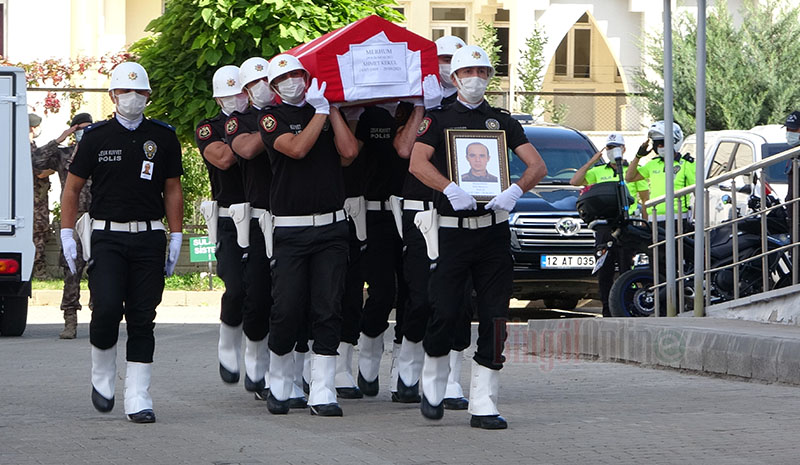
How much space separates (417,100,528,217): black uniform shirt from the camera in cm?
840

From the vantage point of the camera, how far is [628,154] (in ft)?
101

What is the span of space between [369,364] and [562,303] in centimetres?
880

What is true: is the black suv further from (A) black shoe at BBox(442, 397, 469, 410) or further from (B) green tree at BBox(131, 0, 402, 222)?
(A) black shoe at BBox(442, 397, 469, 410)

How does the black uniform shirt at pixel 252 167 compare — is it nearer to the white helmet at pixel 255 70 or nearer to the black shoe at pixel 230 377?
the white helmet at pixel 255 70

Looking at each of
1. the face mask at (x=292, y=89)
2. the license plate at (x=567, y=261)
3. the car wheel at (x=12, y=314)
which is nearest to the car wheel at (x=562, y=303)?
the license plate at (x=567, y=261)

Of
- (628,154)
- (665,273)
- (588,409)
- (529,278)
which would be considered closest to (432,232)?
(588,409)

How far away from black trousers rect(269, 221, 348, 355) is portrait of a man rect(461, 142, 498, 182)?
0.89 m

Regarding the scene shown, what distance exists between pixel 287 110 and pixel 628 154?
22634mm

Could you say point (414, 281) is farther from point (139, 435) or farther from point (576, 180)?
point (576, 180)

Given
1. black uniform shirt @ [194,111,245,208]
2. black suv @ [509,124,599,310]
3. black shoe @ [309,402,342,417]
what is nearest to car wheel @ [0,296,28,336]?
black suv @ [509,124,599,310]

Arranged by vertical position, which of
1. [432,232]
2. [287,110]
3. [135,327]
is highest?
[287,110]

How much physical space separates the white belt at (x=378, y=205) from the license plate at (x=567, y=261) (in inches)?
→ 256

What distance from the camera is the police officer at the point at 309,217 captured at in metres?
8.69

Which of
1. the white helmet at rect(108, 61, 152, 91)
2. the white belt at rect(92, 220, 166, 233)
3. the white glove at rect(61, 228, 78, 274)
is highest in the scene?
the white helmet at rect(108, 61, 152, 91)
